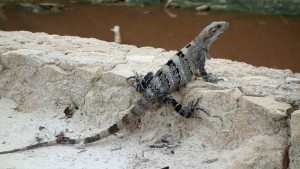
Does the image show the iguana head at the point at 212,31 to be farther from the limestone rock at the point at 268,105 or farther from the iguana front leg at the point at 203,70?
the limestone rock at the point at 268,105

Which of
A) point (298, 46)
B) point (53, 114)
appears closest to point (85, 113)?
A: point (53, 114)

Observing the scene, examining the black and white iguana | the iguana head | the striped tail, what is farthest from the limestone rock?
the iguana head

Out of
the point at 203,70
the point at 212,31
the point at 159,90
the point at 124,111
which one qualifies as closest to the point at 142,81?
the point at 159,90

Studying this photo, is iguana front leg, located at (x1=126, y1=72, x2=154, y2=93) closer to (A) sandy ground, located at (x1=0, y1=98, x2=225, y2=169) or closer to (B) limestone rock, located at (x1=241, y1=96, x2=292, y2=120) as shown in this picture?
(A) sandy ground, located at (x1=0, y1=98, x2=225, y2=169)

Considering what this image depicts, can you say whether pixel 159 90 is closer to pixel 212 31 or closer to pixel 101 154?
pixel 101 154

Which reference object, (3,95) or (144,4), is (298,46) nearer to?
(144,4)

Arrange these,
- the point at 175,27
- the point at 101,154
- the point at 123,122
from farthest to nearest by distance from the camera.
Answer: the point at 175,27, the point at 123,122, the point at 101,154

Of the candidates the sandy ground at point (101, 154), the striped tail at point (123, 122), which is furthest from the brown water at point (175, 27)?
the sandy ground at point (101, 154)
